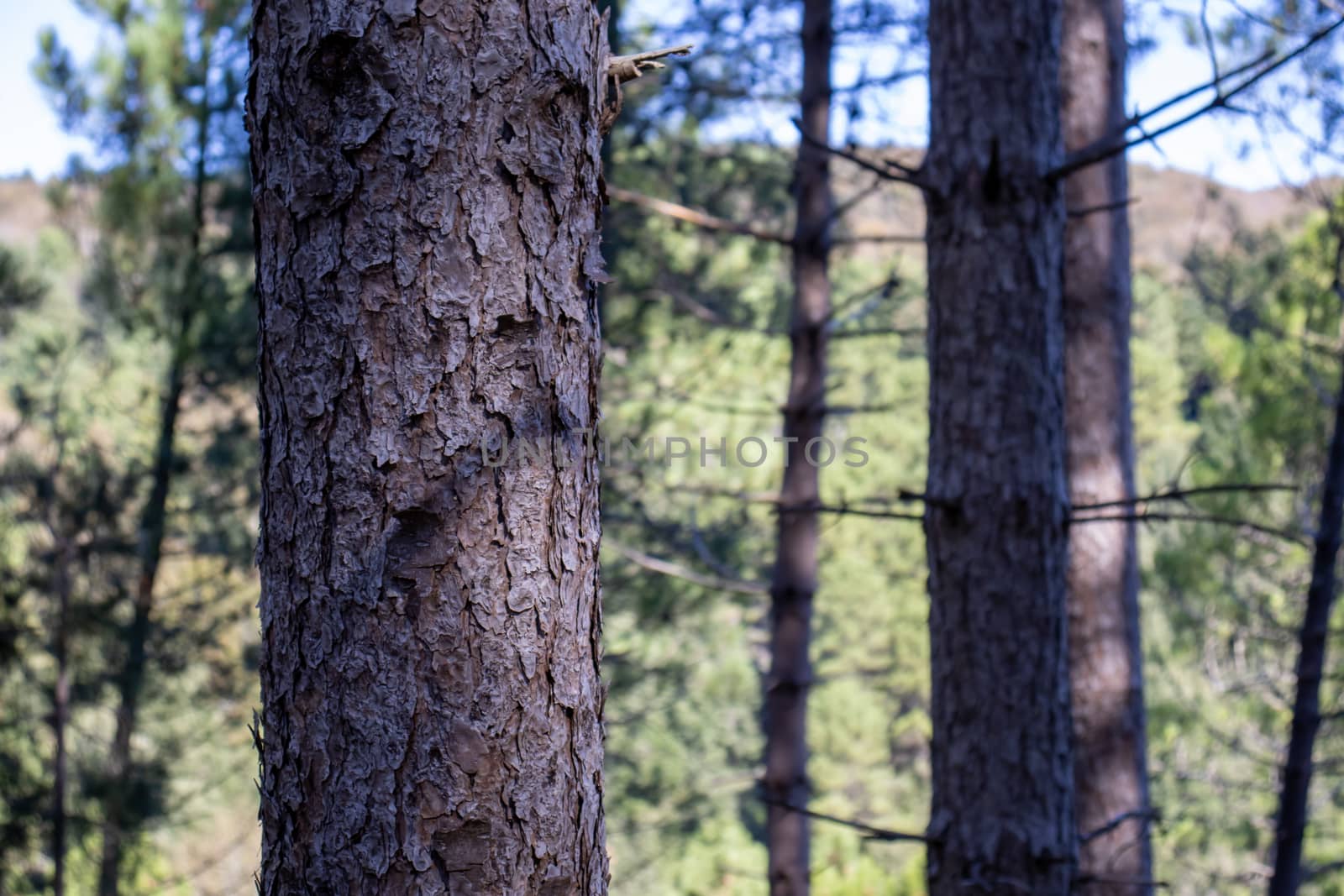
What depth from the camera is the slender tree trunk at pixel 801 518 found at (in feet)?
17.3

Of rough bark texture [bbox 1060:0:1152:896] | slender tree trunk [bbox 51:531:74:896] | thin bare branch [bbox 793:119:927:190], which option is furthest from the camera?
slender tree trunk [bbox 51:531:74:896]

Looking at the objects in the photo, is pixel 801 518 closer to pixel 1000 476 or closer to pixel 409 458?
pixel 1000 476

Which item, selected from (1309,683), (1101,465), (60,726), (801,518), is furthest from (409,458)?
(60,726)

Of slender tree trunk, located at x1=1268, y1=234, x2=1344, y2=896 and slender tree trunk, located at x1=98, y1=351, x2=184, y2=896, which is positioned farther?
slender tree trunk, located at x1=98, y1=351, x2=184, y2=896

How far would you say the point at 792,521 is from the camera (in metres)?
5.34

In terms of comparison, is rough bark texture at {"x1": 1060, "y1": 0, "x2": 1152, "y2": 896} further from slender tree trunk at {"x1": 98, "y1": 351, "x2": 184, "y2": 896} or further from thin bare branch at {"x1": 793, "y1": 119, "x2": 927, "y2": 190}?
slender tree trunk at {"x1": 98, "y1": 351, "x2": 184, "y2": 896}

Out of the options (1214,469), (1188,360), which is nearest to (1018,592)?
(1214,469)

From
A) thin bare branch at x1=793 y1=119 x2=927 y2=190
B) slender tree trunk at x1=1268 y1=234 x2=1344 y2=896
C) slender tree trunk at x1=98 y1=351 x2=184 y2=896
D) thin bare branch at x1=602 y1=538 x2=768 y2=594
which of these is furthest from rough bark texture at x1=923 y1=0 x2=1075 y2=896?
slender tree trunk at x1=98 y1=351 x2=184 y2=896

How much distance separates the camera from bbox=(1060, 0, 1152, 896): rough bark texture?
3455 mm

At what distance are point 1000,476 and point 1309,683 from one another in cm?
280

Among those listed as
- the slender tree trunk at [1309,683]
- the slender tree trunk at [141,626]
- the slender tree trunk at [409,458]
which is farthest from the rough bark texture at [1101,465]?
the slender tree trunk at [141,626]

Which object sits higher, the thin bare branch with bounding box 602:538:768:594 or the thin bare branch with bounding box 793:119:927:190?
the thin bare branch with bounding box 793:119:927:190

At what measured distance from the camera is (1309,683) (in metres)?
4.32

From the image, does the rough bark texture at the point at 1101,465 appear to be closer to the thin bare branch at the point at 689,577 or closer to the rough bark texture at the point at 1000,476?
the rough bark texture at the point at 1000,476
